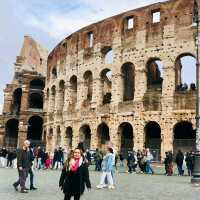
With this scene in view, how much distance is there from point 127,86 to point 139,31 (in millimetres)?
4707

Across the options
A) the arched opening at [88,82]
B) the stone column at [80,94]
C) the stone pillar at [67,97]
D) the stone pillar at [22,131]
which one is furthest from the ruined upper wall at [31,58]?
the stone column at [80,94]

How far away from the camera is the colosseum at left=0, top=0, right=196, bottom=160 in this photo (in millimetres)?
25000

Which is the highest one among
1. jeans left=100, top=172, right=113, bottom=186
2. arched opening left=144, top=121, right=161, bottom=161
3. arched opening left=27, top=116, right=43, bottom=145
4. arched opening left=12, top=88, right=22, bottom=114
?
arched opening left=12, top=88, right=22, bottom=114

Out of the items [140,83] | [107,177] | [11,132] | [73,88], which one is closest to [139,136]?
[140,83]

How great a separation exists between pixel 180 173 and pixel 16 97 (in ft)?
91.1

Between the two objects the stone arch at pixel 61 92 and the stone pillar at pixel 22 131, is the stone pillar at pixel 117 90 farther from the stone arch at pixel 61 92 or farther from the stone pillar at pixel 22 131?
the stone pillar at pixel 22 131

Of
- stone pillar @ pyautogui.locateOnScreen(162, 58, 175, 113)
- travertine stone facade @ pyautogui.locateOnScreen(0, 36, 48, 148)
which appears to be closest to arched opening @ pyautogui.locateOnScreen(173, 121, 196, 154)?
stone pillar @ pyautogui.locateOnScreen(162, 58, 175, 113)

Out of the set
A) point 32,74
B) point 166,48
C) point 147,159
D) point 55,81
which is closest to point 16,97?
point 32,74

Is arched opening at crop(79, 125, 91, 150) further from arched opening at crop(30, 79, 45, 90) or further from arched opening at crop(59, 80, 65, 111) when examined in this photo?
arched opening at crop(30, 79, 45, 90)

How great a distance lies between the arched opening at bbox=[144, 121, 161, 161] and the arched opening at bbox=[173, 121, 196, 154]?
3.80 feet

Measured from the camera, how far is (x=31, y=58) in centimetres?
4656

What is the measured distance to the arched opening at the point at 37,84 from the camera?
138ft

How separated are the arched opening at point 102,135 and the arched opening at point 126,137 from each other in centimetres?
142

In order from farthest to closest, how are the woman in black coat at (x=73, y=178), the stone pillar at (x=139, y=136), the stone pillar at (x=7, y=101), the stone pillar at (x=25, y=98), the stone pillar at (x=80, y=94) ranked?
the stone pillar at (x=7, y=101), the stone pillar at (x=25, y=98), the stone pillar at (x=80, y=94), the stone pillar at (x=139, y=136), the woman in black coat at (x=73, y=178)
